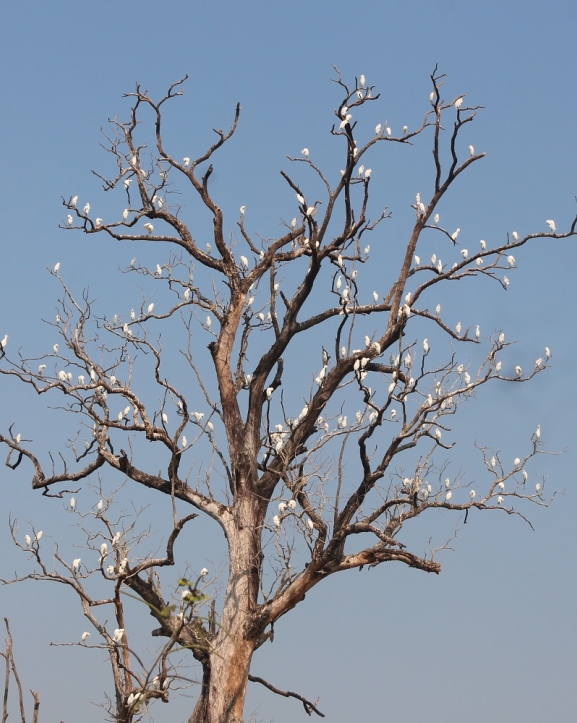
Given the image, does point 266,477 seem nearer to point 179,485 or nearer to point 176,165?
point 179,485

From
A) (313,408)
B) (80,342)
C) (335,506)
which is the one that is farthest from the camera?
(80,342)

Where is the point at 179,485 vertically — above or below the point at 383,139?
below

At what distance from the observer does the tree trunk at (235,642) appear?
8.55 meters

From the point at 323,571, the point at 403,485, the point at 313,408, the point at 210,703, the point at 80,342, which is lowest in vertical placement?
the point at 210,703

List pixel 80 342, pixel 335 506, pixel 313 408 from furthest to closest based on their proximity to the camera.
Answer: pixel 80 342 → pixel 313 408 → pixel 335 506

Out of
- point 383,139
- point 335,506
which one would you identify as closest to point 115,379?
point 335,506

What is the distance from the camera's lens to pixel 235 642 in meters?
8.67

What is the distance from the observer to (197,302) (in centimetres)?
1055

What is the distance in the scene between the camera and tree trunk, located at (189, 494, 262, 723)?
337 inches

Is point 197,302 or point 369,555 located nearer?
point 369,555

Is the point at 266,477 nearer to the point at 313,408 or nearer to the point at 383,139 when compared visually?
the point at 313,408

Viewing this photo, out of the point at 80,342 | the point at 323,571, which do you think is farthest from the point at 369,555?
the point at 80,342

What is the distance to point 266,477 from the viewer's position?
9492 millimetres

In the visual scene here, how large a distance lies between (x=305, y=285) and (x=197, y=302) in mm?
1386
